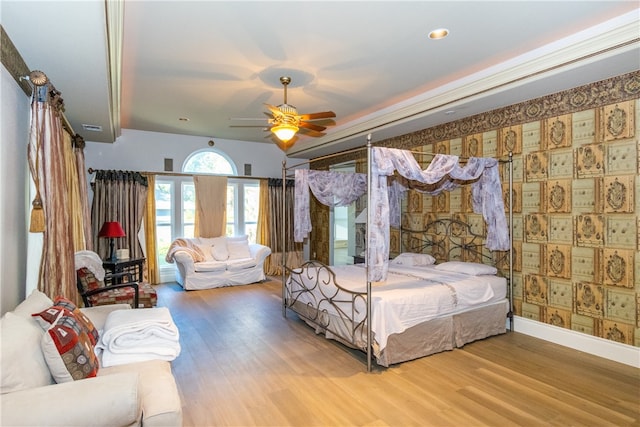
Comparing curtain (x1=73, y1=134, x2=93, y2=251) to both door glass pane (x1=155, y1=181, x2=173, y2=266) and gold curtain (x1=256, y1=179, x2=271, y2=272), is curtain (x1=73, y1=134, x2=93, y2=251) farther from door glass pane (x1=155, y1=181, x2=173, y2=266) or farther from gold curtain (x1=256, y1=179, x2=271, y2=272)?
gold curtain (x1=256, y1=179, x2=271, y2=272)

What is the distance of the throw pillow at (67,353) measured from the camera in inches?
71.6

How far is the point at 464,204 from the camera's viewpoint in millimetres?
4887

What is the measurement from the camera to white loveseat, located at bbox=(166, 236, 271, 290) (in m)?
6.38

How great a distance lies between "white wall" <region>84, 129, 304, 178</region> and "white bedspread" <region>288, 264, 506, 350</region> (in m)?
4.39

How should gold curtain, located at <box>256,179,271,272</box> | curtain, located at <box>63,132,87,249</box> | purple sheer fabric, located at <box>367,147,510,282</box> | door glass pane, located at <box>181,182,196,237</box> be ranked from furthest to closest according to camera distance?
gold curtain, located at <box>256,179,271,272</box> → door glass pane, located at <box>181,182,196,237</box> → curtain, located at <box>63,132,87,249</box> → purple sheer fabric, located at <box>367,147,510,282</box>

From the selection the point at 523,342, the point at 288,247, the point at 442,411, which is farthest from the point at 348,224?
the point at 442,411

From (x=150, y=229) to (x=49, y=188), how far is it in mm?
4227

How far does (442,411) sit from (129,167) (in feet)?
21.9

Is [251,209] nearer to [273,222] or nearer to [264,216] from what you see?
[264,216]

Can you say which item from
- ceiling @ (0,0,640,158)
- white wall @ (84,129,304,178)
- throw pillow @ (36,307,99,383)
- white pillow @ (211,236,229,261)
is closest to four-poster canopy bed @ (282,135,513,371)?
ceiling @ (0,0,640,158)

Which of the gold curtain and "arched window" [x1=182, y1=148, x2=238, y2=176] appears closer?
"arched window" [x1=182, y1=148, x2=238, y2=176]

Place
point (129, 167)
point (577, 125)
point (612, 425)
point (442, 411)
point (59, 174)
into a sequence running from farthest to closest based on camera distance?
point (129, 167) < point (577, 125) < point (59, 174) < point (442, 411) < point (612, 425)

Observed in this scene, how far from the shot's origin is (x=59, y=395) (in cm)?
157

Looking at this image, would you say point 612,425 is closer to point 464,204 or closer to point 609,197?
point 609,197
